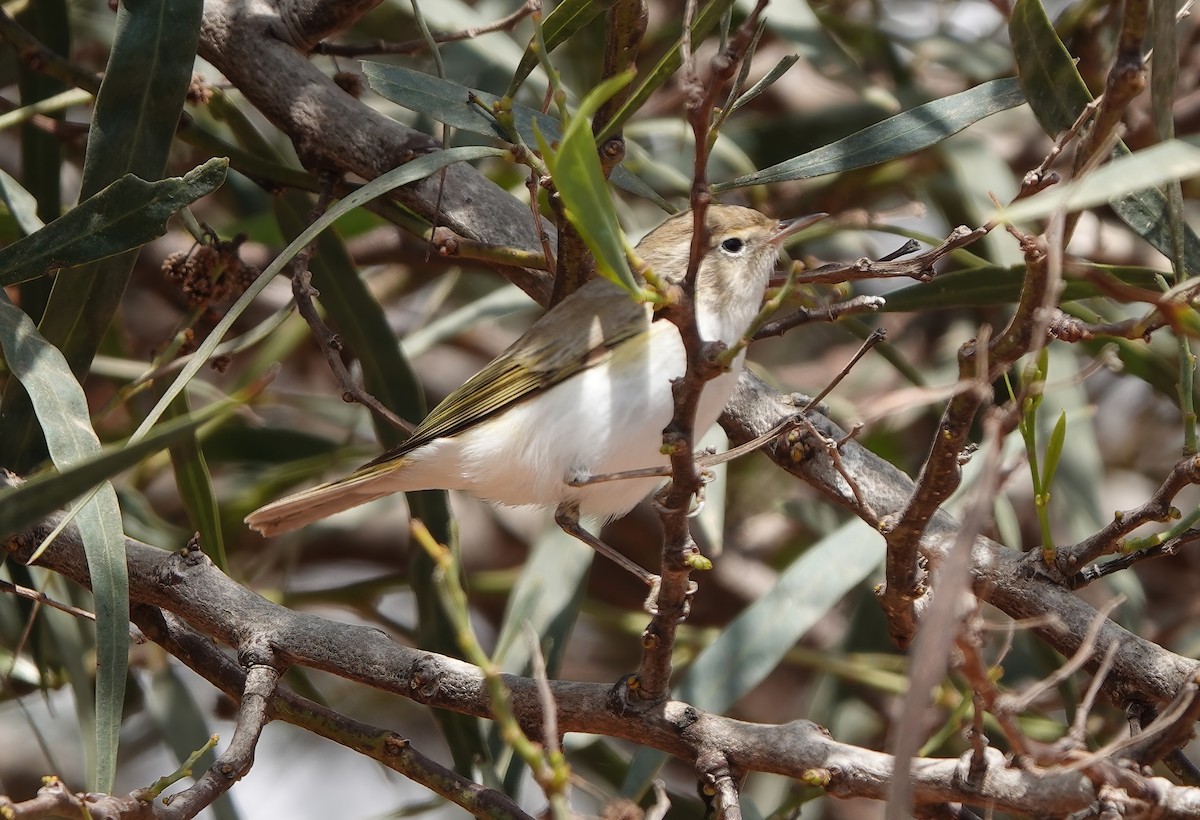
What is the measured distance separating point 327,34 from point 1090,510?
81.8 inches

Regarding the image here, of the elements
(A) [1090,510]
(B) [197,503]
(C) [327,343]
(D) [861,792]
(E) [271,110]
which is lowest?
(D) [861,792]

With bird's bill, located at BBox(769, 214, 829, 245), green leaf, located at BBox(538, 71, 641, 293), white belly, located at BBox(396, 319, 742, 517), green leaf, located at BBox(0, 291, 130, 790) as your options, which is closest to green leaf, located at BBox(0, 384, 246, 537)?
green leaf, located at BBox(538, 71, 641, 293)

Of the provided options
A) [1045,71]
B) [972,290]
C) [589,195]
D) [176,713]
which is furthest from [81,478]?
[176,713]

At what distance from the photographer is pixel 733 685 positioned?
2432 mm

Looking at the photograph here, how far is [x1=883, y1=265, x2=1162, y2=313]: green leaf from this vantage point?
223 cm

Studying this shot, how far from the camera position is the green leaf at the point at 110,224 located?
1.78 m

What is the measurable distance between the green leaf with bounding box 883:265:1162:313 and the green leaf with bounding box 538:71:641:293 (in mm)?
1131

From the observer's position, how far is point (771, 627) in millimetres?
2570

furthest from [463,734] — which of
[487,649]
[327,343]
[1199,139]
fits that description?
[487,649]

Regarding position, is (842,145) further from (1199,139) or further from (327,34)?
(327,34)

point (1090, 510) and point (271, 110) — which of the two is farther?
point (1090, 510)

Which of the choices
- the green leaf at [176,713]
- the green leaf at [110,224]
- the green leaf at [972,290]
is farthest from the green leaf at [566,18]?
the green leaf at [176,713]

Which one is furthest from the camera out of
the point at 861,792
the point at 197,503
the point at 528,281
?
the point at 528,281

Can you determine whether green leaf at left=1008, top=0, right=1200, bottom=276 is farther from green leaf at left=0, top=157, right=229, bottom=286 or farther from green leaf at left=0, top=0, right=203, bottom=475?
green leaf at left=0, top=0, right=203, bottom=475
